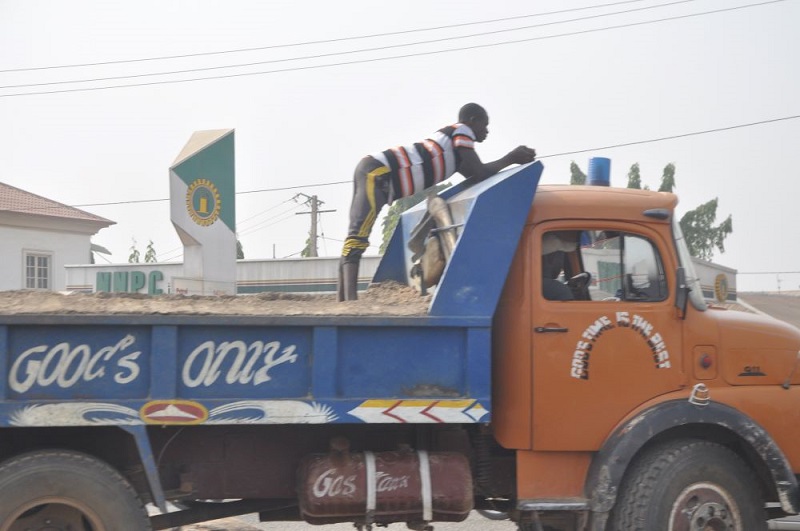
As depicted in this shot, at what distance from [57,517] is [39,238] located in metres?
29.9

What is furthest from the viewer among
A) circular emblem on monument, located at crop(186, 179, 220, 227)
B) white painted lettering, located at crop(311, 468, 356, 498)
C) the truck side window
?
circular emblem on monument, located at crop(186, 179, 220, 227)

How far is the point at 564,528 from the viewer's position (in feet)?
16.3

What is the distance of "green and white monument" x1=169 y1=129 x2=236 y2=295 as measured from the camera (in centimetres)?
2069

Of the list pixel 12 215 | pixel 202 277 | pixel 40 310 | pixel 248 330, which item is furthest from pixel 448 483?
pixel 12 215

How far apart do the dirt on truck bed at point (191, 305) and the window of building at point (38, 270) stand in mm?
28382

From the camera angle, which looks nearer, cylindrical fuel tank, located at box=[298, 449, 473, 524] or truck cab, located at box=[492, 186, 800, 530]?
cylindrical fuel tank, located at box=[298, 449, 473, 524]

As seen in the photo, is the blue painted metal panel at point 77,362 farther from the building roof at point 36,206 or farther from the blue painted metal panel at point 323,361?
the building roof at point 36,206

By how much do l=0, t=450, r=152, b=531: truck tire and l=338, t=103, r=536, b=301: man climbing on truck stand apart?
2.11m

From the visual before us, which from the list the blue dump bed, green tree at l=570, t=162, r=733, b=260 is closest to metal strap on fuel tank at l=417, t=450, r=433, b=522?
the blue dump bed

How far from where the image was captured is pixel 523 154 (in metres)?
5.29

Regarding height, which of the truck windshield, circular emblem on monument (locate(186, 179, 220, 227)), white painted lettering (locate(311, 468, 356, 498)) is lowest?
white painted lettering (locate(311, 468, 356, 498))

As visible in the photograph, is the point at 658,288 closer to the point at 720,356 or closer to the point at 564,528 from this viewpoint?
the point at 720,356

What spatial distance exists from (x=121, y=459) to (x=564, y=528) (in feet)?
8.74

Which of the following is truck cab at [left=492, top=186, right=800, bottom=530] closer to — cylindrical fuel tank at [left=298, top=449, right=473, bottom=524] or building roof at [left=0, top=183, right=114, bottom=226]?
cylindrical fuel tank at [left=298, top=449, right=473, bottom=524]
